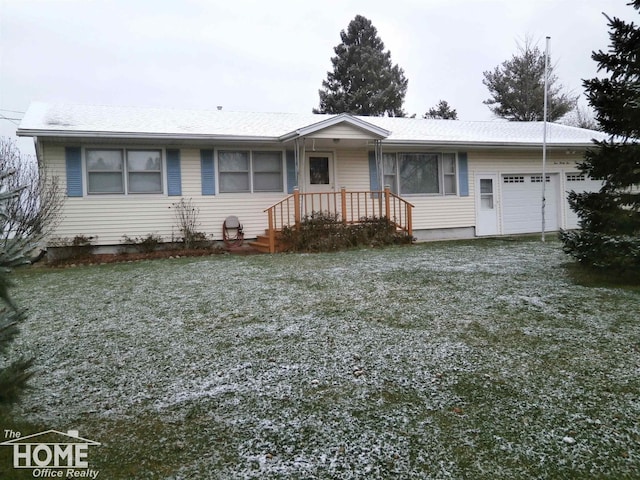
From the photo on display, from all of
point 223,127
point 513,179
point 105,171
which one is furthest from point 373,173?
point 105,171

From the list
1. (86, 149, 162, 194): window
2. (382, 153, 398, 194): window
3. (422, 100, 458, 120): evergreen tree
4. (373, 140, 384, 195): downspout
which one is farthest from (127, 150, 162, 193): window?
(422, 100, 458, 120): evergreen tree

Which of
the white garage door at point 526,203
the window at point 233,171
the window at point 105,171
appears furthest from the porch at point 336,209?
the white garage door at point 526,203

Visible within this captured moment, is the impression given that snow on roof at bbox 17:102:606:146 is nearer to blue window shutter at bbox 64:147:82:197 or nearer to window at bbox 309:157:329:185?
blue window shutter at bbox 64:147:82:197

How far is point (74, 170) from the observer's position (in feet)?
32.8

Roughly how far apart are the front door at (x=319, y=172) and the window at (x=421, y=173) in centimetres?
162

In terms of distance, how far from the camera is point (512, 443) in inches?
88.1

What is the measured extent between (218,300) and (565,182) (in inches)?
507

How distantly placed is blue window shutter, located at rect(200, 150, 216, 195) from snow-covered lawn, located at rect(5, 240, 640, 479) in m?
5.32

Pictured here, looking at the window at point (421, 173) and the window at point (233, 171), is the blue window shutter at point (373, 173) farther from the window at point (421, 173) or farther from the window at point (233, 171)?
the window at point (233, 171)

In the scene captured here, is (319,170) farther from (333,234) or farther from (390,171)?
(333,234)

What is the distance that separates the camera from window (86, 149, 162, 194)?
10.2 metres

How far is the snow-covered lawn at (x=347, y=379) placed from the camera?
2158mm

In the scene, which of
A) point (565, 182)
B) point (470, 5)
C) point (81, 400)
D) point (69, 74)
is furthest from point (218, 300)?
point (69, 74)

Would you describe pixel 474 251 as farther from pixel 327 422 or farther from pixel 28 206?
pixel 28 206
